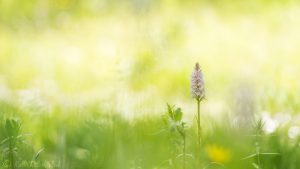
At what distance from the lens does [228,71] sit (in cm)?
467

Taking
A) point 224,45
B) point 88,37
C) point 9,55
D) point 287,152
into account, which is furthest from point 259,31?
point 287,152

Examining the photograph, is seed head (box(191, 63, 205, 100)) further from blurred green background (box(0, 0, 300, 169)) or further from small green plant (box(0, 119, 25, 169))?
blurred green background (box(0, 0, 300, 169))

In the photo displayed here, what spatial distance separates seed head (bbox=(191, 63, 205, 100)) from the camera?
116 centimetres

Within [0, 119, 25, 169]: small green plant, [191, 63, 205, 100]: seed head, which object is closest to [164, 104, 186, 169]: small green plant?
[191, 63, 205, 100]: seed head

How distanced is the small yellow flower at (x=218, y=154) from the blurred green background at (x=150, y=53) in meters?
0.49

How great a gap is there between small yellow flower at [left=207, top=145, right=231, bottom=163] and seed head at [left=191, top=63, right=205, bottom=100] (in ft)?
0.38

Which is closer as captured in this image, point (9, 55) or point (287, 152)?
point (287, 152)

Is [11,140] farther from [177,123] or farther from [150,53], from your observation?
[150,53]

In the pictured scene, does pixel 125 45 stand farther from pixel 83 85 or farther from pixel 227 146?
pixel 227 146

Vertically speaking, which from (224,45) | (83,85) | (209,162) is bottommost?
(209,162)

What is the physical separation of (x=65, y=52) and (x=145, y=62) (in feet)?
3.90

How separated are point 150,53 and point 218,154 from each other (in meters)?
3.42

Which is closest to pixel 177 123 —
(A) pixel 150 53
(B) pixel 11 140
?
(B) pixel 11 140

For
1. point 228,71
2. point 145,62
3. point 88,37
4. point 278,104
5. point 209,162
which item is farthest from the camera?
point 88,37
